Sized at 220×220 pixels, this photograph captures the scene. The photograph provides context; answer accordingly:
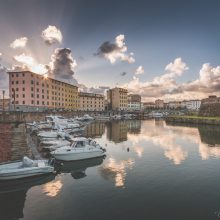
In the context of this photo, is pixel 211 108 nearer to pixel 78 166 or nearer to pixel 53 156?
pixel 78 166

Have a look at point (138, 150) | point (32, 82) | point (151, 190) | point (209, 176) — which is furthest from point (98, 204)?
point (32, 82)

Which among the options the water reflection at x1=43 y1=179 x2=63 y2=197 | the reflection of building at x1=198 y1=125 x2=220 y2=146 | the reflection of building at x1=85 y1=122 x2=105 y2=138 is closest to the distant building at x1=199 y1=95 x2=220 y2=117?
the reflection of building at x1=198 y1=125 x2=220 y2=146

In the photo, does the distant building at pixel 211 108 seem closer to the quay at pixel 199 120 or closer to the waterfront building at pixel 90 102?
the quay at pixel 199 120

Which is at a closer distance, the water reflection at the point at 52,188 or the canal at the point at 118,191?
the canal at the point at 118,191

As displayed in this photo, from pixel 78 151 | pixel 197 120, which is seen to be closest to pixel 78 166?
pixel 78 151

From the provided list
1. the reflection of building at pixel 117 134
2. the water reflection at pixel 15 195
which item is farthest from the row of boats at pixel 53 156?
the reflection of building at pixel 117 134

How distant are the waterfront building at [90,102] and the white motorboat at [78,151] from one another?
142493 mm

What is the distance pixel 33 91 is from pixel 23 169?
9117cm

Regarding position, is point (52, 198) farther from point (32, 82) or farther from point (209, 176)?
point (32, 82)

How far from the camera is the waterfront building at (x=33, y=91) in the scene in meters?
103

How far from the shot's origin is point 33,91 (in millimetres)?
106062

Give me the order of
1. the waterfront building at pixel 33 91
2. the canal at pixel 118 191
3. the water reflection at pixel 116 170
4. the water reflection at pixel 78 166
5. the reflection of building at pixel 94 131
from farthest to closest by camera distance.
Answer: the waterfront building at pixel 33 91, the reflection of building at pixel 94 131, the water reflection at pixel 78 166, the water reflection at pixel 116 170, the canal at pixel 118 191

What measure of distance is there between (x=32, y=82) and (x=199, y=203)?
337 feet

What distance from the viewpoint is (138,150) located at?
3928 centimetres
